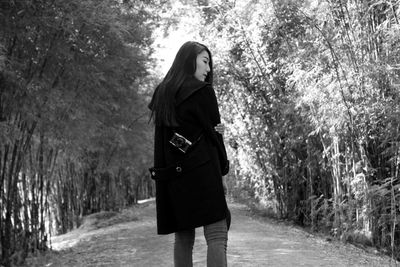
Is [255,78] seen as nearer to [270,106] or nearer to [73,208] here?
[270,106]

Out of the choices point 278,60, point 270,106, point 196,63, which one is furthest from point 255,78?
point 196,63

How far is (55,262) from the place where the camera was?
22.9 feet

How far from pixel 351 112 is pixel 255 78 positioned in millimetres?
4062

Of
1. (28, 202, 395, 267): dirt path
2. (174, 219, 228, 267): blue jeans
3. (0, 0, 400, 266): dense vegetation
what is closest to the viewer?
(174, 219, 228, 267): blue jeans

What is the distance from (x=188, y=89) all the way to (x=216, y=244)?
0.69m

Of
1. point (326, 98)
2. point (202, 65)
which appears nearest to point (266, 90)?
point (326, 98)

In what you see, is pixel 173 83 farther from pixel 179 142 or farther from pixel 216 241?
pixel 216 241

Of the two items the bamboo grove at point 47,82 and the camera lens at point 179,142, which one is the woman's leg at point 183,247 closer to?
the camera lens at point 179,142

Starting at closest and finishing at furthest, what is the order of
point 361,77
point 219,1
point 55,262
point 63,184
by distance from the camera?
point 361,77 → point 55,262 → point 219,1 → point 63,184

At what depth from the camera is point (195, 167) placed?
2.42 metres

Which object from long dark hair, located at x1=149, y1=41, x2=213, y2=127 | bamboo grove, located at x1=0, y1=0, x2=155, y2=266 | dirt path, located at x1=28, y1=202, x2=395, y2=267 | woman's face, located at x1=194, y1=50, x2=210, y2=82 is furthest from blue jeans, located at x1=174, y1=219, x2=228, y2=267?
bamboo grove, located at x1=0, y1=0, x2=155, y2=266

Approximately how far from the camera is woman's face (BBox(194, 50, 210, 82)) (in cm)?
256

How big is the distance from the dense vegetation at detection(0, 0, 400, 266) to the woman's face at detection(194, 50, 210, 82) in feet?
8.93

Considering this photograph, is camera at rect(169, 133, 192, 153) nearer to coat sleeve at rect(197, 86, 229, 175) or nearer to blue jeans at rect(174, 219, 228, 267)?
coat sleeve at rect(197, 86, 229, 175)
